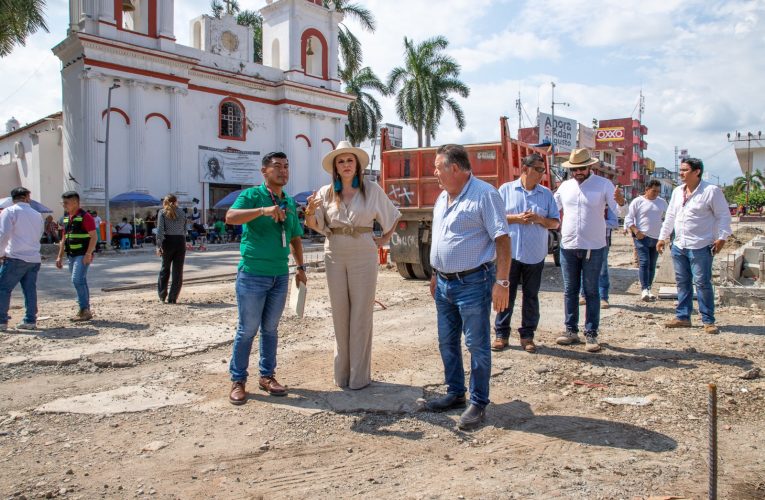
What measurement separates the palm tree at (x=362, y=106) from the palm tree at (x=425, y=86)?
2.46 metres

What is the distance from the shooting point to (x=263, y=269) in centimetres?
434

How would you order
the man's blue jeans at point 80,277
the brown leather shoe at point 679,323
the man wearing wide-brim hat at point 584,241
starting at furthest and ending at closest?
the man's blue jeans at point 80,277 → the brown leather shoe at point 679,323 → the man wearing wide-brim hat at point 584,241

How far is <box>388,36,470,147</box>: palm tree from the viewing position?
3462 cm

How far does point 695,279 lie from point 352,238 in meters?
4.27

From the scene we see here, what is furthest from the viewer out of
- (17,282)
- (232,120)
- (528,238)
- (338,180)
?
(232,120)

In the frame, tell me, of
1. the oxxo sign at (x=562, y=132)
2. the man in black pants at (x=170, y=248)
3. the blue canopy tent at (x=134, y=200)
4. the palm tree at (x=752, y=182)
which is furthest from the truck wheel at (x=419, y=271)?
the palm tree at (x=752, y=182)

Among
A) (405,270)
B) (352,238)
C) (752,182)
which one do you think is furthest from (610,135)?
(352,238)

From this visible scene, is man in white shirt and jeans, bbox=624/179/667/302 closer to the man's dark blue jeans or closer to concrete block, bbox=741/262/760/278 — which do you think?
concrete block, bbox=741/262/760/278

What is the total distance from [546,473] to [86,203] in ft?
82.5

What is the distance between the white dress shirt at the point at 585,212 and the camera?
5.82 metres

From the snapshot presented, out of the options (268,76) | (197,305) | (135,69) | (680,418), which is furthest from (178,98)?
(680,418)

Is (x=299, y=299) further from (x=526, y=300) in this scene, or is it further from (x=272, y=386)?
(x=526, y=300)

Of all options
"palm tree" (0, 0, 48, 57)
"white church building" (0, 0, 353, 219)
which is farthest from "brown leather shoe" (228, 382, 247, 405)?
"white church building" (0, 0, 353, 219)

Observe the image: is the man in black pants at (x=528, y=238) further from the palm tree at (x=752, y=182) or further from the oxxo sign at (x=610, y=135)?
the oxxo sign at (x=610, y=135)
